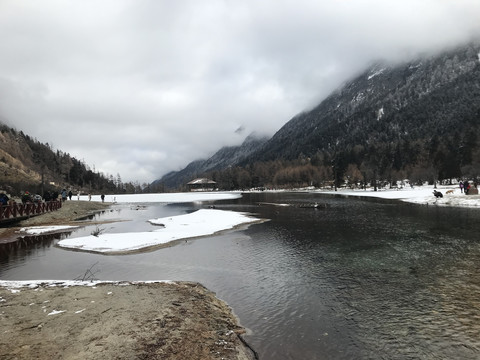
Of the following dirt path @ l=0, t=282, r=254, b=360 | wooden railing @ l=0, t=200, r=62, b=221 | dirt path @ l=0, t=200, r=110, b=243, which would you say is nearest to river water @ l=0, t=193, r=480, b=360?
dirt path @ l=0, t=282, r=254, b=360

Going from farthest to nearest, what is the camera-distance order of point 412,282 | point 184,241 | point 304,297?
1. point 184,241
2. point 412,282
3. point 304,297

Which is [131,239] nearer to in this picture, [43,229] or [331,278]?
[43,229]

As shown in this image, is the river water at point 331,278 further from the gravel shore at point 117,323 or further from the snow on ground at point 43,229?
the snow on ground at point 43,229

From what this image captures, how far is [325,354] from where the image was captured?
8750 millimetres

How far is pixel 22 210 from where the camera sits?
41188 millimetres

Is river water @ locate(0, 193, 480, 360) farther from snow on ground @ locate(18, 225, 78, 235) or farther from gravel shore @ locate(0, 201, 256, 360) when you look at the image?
snow on ground @ locate(18, 225, 78, 235)

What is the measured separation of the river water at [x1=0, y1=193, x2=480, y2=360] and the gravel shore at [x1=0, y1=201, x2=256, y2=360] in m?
1.40

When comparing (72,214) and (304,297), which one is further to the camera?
(72,214)

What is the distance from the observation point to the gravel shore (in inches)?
320

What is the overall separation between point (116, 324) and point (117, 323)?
3.4 inches

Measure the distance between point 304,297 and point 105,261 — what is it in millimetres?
14620

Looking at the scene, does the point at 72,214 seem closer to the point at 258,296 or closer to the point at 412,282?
the point at 258,296

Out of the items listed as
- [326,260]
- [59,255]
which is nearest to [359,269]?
[326,260]

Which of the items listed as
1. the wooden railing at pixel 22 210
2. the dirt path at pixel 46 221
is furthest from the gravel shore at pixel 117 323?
the wooden railing at pixel 22 210
